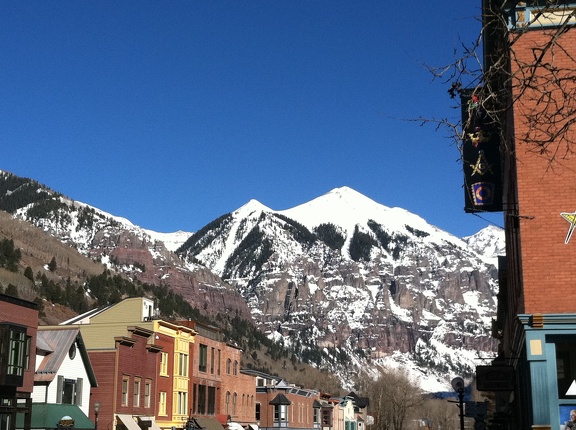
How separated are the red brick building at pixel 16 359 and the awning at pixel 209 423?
847 inches

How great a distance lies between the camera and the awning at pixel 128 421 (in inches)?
1973

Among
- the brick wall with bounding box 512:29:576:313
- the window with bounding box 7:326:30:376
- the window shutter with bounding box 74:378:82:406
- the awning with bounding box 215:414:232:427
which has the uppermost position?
the brick wall with bounding box 512:29:576:313

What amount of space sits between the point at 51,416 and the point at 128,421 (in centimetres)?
753

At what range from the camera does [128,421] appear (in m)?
50.7

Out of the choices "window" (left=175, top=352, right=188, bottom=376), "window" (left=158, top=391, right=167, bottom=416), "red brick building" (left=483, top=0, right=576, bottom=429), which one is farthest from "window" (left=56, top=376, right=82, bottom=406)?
"red brick building" (left=483, top=0, right=576, bottom=429)

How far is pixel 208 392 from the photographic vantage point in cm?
6675

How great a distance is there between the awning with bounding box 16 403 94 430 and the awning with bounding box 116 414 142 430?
422cm

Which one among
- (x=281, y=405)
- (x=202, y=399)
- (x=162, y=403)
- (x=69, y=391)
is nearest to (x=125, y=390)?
(x=69, y=391)

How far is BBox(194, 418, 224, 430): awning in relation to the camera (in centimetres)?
6234

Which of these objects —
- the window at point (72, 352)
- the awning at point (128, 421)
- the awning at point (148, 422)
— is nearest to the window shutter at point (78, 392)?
the window at point (72, 352)

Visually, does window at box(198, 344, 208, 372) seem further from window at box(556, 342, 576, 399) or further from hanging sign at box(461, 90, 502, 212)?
window at box(556, 342, 576, 399)

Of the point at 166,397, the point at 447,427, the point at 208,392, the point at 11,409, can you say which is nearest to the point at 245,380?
the point at 208,392

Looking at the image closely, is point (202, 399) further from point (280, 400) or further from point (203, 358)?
point (280, 400)

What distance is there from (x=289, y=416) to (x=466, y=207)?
206 feet
